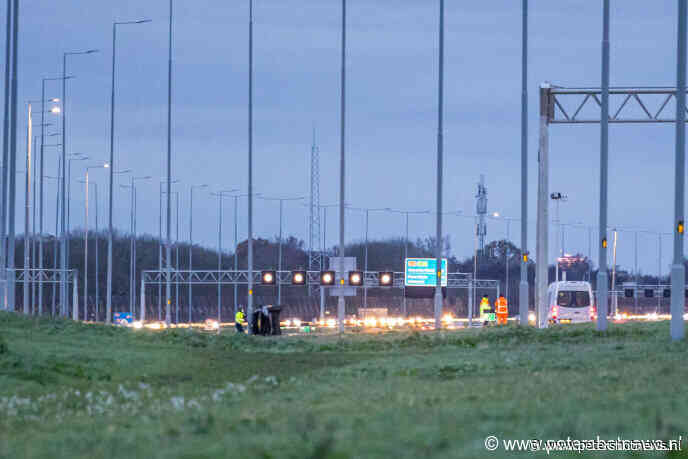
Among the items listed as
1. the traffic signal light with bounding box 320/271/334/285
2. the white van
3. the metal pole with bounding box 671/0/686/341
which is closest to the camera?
the metal pole with bounding box 671/0/686/341

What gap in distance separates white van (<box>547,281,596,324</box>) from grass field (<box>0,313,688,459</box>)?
1369 inches

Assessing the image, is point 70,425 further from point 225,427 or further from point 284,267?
point 284,267

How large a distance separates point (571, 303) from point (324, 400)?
51.6 meters

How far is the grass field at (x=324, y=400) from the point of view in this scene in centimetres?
884

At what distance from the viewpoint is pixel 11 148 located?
46625 millimetres

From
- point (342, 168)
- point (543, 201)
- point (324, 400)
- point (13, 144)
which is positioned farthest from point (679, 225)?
point (13, 144)

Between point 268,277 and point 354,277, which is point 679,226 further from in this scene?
point 268,277

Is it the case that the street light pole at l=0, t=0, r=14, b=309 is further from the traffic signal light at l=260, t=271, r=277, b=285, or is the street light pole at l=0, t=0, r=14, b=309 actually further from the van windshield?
the van windshield

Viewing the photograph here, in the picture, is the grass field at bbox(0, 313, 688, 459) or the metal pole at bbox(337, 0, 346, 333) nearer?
the grass field at bbox(0, 313, 688, 459)

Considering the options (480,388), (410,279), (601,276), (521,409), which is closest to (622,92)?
(601,276)

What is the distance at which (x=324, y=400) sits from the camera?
13.4 meters

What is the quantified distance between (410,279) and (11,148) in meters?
24.8

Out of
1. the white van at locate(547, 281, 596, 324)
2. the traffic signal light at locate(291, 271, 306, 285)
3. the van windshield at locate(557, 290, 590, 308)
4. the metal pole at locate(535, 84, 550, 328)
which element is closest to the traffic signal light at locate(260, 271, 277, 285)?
the traffic signal light at locate(291, 271, 306, 285)

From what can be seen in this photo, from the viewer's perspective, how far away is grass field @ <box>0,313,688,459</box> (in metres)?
8.84
